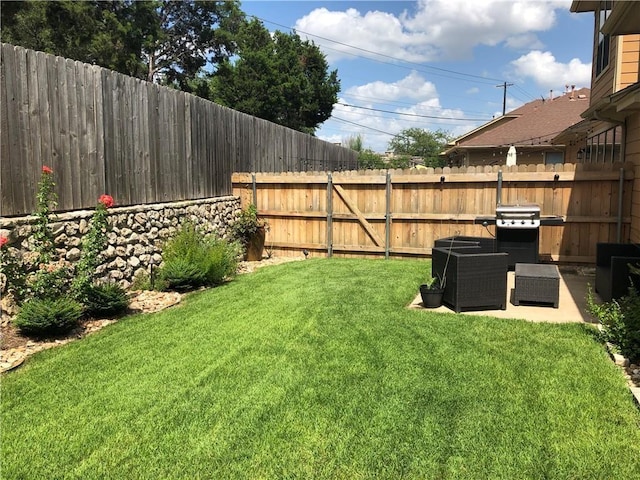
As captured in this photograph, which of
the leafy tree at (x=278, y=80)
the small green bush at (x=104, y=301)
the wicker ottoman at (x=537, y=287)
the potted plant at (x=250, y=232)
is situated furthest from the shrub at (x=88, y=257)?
the leafy tree at (x=278, y=80)

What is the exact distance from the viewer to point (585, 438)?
2.76 m

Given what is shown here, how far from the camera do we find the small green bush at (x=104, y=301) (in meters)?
5.39

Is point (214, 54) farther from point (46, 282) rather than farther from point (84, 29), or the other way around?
point (46, 282)

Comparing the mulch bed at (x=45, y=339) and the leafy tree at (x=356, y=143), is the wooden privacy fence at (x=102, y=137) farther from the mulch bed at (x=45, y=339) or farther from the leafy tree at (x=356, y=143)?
the leafy tree at (x=356, y=143)

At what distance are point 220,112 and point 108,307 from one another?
5.38 metres

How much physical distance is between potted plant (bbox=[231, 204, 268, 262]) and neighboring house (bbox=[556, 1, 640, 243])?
6.69 metres

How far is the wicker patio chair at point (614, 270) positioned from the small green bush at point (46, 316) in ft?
19.2

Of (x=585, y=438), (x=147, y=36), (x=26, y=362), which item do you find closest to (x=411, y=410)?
(x=585, y=438)

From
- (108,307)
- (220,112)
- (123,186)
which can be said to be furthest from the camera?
(220,112)

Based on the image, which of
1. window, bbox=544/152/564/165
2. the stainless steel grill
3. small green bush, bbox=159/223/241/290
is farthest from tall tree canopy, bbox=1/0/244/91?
the stainless steel grill

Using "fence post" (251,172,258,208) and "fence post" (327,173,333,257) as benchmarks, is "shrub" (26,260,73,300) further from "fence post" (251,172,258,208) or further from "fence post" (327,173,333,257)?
"fence post" (327,173,333,257)

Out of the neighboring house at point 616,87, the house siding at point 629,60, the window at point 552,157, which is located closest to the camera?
the neighboring house at point 616,87

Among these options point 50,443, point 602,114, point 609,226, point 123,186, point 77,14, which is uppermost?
point 77,14

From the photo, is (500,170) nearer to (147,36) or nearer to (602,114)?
(602,114)
